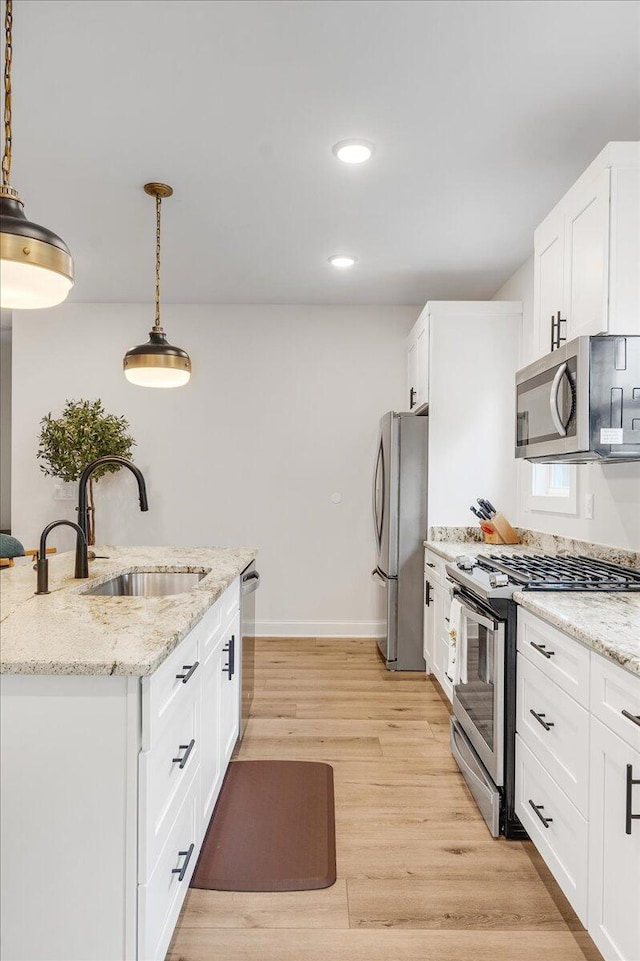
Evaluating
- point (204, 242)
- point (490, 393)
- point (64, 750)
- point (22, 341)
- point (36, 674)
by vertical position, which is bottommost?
point (64, 750)

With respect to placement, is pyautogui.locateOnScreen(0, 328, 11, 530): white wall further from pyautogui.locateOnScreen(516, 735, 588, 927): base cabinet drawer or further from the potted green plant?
pyautogui.locateOnScreen(516, 735, 588, 927): base cabinet drawer

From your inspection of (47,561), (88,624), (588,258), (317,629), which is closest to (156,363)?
(47,561)

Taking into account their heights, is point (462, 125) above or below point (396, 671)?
above

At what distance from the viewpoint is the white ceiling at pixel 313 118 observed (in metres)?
1.88

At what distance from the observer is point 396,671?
13.7ft

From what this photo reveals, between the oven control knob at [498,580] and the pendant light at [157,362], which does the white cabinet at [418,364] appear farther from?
the oven control knob at [498,580]

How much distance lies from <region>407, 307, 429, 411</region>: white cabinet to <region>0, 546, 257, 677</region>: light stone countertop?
222 cm

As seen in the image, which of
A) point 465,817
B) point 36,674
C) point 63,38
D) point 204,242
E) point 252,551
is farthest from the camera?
point 204,242

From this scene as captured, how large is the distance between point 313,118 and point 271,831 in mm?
2731

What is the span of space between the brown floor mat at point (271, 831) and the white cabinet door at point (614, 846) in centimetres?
86

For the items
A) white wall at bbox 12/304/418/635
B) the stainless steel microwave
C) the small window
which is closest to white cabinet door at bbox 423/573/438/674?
the small window

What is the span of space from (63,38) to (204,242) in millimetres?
1703

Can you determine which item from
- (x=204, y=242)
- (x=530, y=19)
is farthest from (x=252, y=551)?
(x=530, y=19)

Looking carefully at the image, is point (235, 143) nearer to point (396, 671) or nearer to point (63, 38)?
point (63, 38)
